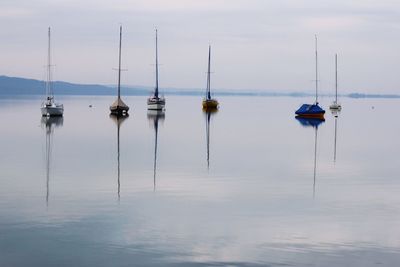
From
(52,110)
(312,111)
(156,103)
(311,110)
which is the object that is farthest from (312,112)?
(52,110)

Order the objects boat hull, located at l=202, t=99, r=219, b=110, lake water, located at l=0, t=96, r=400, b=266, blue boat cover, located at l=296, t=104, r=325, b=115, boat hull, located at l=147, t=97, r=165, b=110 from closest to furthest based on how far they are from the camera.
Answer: lake water, located at l=0, t=96, r=400, b=266
blue boat cover, located at l=296, t=104, r=325, b=115
boat hull, located at l=147, t=97, r=165, b=110
boat hull, located at l=202, t=99, r=219, b=110

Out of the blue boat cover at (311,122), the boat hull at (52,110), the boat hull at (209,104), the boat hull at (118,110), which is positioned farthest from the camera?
the boat hull at (209,104)

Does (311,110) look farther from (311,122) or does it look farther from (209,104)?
(209,104)

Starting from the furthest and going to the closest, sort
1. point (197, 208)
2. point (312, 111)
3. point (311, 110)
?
point (311, 110) → point (312, 111) → point (197, 208)

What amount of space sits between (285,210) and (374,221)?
2629 millimetres

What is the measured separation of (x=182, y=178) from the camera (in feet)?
88.4

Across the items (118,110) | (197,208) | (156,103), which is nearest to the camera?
(197,208)

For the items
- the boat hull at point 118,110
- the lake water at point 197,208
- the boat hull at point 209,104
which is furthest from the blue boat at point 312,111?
the lake water at point 197,208

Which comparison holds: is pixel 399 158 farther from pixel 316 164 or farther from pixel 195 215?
pixel 195 215

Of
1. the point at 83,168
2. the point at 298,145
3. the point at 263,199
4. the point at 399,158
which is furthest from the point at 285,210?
the point at 298,145

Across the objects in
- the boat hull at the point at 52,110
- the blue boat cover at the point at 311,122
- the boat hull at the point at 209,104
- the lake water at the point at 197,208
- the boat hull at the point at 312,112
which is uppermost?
the boat hull at the point at 209,104

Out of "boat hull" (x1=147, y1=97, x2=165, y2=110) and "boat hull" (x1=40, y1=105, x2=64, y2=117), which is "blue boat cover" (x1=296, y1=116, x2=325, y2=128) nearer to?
"boat hull" (x1=147, y1=97, x2=165, y2=110)

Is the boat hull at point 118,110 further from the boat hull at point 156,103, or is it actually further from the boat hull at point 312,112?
the boat hull at point 312,112

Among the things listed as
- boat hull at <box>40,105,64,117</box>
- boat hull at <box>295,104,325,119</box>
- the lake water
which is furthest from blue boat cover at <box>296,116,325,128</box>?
the lake water
